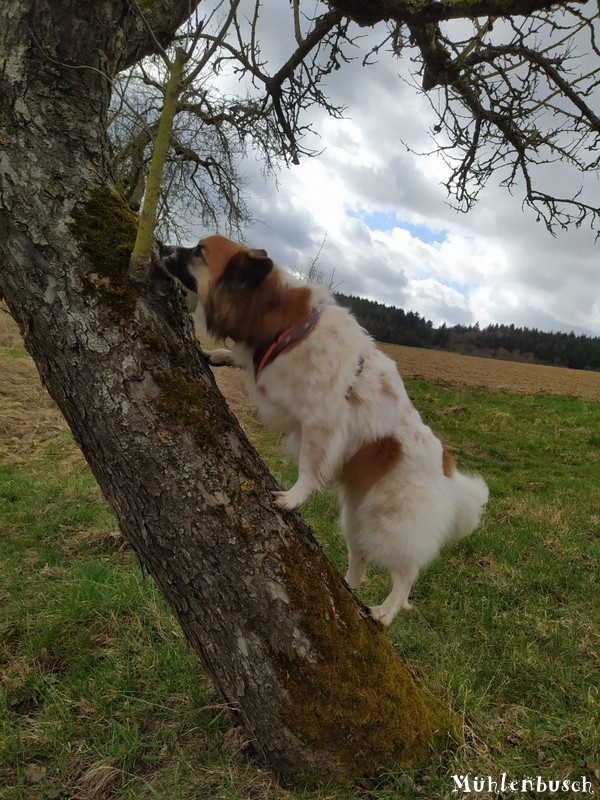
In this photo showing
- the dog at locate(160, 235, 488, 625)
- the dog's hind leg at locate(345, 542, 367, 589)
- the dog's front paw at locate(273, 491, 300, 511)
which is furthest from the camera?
the dog's hind leg at locate(345, 542, 367, 589)

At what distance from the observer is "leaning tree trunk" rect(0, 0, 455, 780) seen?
219 cm

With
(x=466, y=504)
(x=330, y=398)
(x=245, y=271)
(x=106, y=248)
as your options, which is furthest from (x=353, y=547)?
(x=106, y=248)

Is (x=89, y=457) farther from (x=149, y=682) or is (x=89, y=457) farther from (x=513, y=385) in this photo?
(x=513, y=385)

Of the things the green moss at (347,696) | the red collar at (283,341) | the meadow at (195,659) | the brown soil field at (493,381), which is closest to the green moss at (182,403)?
the red collar at (283,341)

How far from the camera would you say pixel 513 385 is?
2302 centimetres

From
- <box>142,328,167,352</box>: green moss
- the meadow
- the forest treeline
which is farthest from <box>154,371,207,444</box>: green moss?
the forest treeline

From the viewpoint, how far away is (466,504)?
12.1ft

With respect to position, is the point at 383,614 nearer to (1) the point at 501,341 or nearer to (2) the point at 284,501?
(2) the point at 284,501

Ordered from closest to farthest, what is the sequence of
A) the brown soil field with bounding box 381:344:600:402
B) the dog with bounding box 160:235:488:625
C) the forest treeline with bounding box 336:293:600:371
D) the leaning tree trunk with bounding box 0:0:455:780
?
the leaning tree trunk with bounding box 0:0:455:780
the dog with bounding box 160:235:488:625
the brown soil field with bounding box 381:344:600:402
the forest treeline with bounding box 336:293:600:371

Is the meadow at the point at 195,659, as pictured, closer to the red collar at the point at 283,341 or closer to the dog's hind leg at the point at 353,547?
the dog's hind leg at the point at 353,547

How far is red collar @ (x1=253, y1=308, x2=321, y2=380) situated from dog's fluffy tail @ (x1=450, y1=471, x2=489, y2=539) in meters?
1.57

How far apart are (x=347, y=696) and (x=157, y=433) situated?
5.03ft

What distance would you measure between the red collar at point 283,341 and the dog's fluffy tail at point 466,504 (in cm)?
157

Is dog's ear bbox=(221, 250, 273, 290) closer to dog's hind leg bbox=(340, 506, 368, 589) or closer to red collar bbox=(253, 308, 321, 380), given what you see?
red collar bbox=(253, 308, 321, 380)
